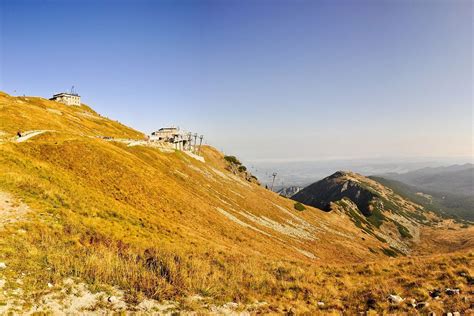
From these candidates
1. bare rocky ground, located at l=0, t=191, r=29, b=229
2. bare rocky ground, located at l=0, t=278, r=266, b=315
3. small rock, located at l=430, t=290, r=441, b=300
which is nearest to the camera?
bare rocky ground, located at l=0, t=278, r=266, b=315

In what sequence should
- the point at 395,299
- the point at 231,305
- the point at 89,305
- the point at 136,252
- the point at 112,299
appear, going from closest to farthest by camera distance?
the point at 89,305 < the point at 112,299 < the point at 231,305 < the point at 395,299 < the point at 136,252

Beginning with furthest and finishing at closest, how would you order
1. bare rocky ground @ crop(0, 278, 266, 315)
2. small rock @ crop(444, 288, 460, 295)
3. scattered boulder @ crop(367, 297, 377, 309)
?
small rock @ crop(444, 288, 460, 295)
scattered boulder @ crop(367, 297, 377, 309)
bare rocky ground @ crop(0, 278, 266, 315)

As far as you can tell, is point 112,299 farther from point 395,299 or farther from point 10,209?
point 10,209

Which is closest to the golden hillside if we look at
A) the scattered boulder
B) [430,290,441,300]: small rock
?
the scattered boulder

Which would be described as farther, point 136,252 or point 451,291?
point 136,252

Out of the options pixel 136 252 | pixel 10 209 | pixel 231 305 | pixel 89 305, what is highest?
pixel 10 209

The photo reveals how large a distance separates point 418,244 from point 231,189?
5380 inches

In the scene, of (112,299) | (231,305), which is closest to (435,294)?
(231,305)

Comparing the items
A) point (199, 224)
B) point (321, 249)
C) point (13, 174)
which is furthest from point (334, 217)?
point (13, 174)

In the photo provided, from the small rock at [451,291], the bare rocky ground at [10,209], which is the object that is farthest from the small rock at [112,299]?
the small rock at [451,291]

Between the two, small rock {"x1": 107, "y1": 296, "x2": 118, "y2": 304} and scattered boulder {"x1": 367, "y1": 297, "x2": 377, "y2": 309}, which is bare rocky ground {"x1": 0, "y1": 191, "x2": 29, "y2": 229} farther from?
scattered boulder {"x1": 367, "y1": 297, "x2": 377, "y2": 309}

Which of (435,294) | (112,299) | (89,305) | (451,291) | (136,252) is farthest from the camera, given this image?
(136,252)

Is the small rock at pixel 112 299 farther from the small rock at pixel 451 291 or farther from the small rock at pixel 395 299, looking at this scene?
the small rock at pixel 451 291

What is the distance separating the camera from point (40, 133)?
57406mm
